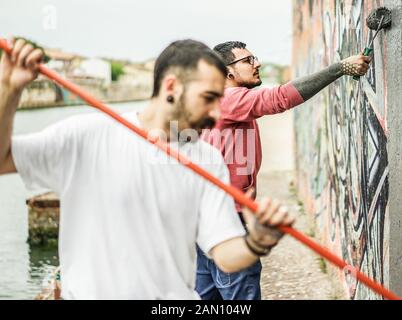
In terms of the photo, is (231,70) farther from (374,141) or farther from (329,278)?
(329,278)

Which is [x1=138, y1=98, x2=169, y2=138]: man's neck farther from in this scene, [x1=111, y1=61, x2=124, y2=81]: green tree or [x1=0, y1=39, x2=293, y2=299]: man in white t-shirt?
[x1=111, y1=61, x2=124, y2=81]: green tree

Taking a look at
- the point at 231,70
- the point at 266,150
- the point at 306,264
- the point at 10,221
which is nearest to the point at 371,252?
the point at 231,70

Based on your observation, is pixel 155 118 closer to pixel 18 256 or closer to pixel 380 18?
pixel 380 18

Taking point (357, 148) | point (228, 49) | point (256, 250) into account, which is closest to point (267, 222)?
point (256, 250)

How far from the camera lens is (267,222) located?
226cm

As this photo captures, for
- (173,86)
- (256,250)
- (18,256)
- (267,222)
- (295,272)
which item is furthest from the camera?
(18,256)

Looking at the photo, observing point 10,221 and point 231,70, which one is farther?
point 10,221

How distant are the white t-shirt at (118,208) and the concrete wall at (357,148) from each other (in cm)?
152

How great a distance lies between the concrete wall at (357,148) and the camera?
144 inches

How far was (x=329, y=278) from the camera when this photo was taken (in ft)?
22.8

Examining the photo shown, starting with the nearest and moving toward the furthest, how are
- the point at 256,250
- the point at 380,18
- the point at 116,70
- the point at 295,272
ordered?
the point at 256,250
the point at 380,18
the point at 295,272
the point at 116,70

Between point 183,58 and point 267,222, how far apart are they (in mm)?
635

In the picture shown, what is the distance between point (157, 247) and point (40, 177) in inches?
17.1

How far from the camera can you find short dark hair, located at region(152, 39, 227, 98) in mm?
2482
